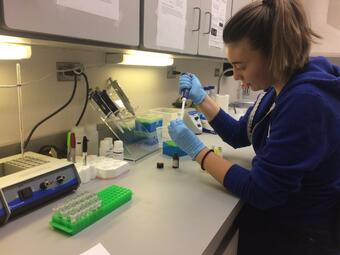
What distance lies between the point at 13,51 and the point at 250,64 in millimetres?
719

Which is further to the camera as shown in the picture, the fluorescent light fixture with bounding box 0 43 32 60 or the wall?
the wall

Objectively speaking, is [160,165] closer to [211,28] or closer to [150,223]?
[150,223]

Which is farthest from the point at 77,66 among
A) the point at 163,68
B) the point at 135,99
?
the point at 163,68

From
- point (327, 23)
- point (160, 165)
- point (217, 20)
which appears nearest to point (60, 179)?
point (160, 165)

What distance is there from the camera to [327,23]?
2848 mm

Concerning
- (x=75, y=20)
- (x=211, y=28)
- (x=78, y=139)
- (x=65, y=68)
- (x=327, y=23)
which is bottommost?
(x=78, y=139)

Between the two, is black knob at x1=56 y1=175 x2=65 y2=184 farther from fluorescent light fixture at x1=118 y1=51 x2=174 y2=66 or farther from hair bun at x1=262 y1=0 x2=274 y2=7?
hair bun at x1=262 y1=0 x2=274 y2=7

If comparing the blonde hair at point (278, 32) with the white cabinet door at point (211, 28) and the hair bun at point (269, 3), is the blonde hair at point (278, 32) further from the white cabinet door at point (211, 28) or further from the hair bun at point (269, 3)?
the white cabinet door at point (211, 28)

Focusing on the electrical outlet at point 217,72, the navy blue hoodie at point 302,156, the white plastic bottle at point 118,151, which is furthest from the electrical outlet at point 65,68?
the electrical outlet at point 217,72

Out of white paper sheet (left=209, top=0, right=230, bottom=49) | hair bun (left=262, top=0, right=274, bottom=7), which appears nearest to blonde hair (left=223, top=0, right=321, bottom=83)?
hair bun (left=262, top=0, right=274, bottom=7)

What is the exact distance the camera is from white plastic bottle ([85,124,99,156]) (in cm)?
117

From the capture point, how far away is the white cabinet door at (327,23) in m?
2.80

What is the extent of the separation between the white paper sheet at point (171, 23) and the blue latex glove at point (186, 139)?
1.06 ft

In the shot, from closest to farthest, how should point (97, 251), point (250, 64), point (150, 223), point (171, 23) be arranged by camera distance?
point (97, 251)
point (150, 223)
point (250, 64)
point (171, 23)
